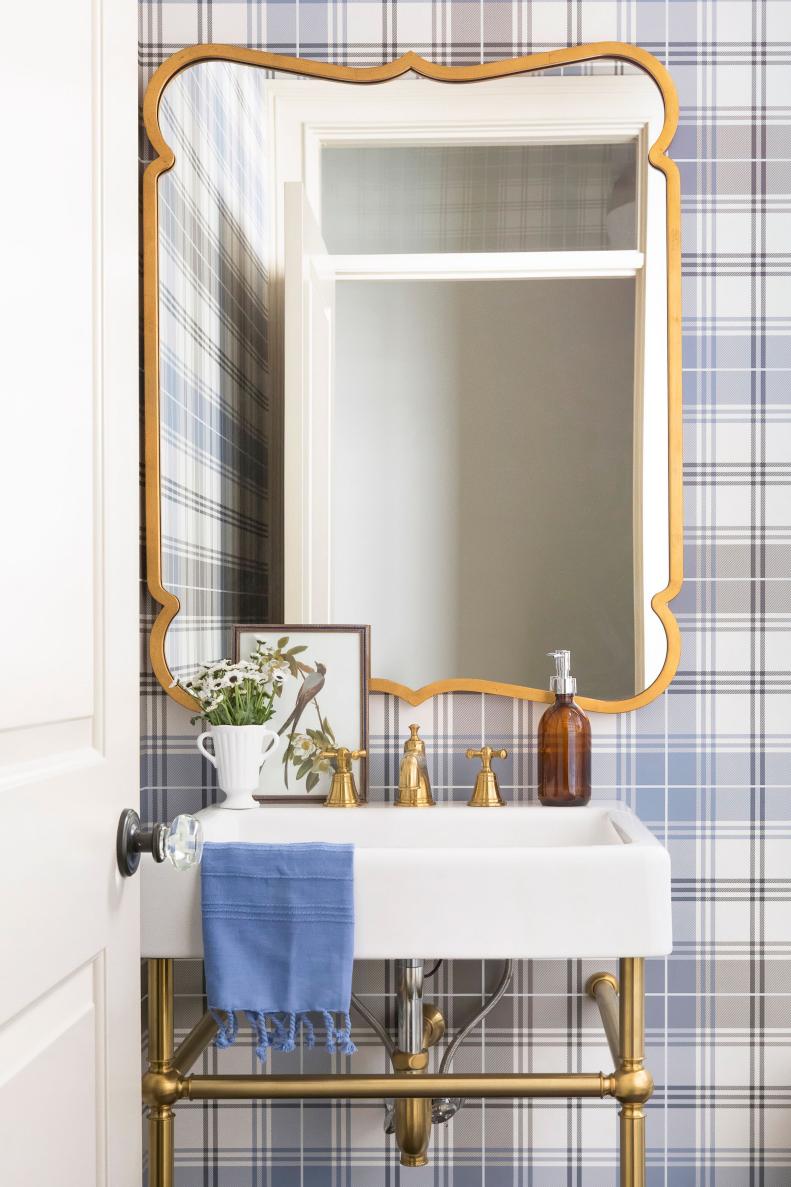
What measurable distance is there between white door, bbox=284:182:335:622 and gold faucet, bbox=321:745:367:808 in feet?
0.71

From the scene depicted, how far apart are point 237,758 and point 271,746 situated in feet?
0.23

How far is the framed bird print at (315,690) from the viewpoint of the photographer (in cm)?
154

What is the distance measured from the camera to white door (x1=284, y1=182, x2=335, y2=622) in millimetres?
1567

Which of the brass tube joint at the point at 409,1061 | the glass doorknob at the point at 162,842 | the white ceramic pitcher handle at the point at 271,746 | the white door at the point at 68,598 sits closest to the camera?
the white door at the point at 68,598

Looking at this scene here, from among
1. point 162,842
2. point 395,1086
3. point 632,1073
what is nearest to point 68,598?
point 162,842

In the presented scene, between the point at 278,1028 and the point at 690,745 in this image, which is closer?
the point at 278,1028

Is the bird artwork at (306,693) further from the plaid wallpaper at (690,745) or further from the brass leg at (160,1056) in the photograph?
the brass leg at (160,1056)

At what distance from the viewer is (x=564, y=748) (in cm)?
149

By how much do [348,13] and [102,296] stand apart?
36.8 inches

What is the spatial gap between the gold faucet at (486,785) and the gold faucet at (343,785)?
17 centimetres

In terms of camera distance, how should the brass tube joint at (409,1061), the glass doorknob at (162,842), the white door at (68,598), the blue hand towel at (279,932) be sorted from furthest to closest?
the brass tube joint at (409,1061) → the blue hand towel at (279,932) → the glass doorknob at (162,842) → the white door at (68,598)

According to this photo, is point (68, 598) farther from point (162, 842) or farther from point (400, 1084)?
point (400, 1084)

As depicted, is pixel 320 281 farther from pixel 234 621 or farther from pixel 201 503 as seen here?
pixel 234 621

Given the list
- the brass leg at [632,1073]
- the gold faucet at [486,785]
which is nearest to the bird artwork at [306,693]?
the gold faucet at [486,785]
